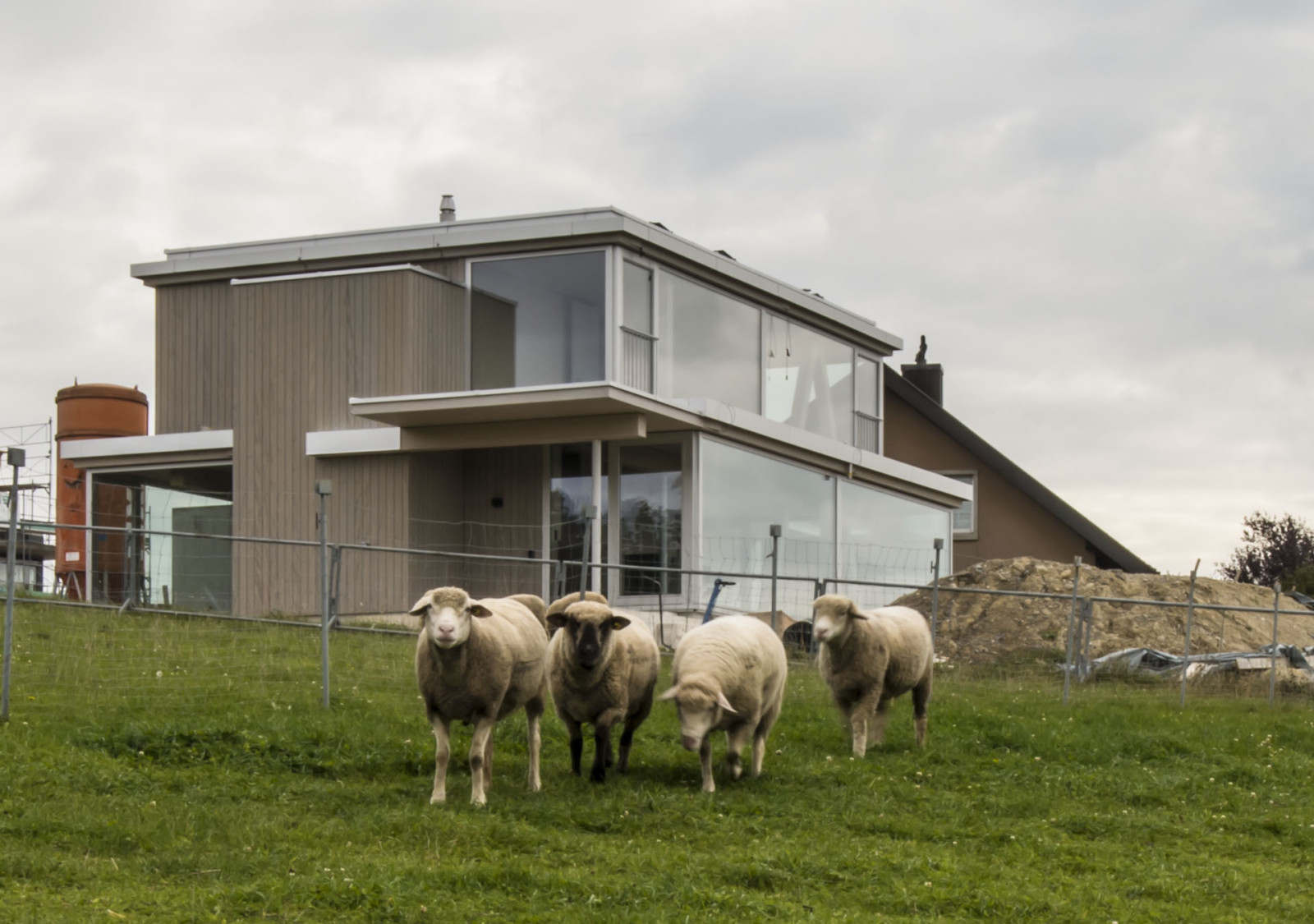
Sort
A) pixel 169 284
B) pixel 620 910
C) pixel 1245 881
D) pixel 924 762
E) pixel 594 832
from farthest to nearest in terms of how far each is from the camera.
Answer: pixel 169 284 → pixel 924 762 → pixel 594 832 → pixel 1245 881 → pixel 620 910

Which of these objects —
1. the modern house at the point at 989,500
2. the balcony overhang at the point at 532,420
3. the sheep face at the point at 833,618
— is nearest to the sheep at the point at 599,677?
the sheep face at the point at 833,618

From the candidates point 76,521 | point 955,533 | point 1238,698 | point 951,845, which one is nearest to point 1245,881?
point 951,845

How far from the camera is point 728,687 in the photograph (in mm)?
11445

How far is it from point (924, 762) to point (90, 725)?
6805 mm

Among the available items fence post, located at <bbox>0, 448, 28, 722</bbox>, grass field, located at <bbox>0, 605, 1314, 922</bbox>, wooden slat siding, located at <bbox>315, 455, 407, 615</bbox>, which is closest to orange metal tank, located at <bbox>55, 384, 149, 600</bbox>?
wooden slat siding, located at <bbox>315, 455, 407, 615</bbox>

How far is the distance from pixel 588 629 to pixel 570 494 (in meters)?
12.7

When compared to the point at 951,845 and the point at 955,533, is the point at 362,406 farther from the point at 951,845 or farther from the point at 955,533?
the point at 955,533

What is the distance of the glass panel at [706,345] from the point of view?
24516 millimetres

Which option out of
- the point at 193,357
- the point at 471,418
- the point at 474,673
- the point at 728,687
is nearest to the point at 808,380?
the point at 471,418

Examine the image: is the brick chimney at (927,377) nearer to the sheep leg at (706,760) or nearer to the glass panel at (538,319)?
the glass panel at (538,319)

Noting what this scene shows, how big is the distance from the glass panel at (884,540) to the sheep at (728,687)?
13383 mm

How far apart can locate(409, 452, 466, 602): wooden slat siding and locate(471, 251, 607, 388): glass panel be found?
149 cm

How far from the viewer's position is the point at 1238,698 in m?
18.9

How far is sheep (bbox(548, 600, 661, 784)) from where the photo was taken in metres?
11.1
